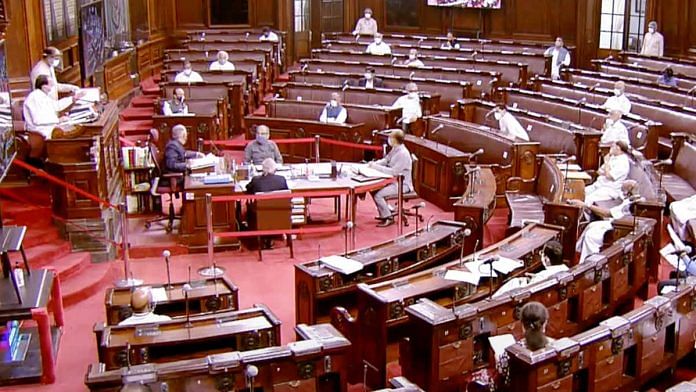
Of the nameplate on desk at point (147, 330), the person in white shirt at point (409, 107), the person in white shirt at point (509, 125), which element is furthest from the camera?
the person in white shirt at point (409, 107)

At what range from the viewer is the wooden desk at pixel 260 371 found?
550 cm

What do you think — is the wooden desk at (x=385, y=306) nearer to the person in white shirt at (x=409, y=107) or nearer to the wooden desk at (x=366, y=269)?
the wooden desk at (x=366, y=269)

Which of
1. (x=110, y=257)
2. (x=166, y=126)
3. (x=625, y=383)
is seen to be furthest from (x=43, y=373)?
(x=166, y=126)

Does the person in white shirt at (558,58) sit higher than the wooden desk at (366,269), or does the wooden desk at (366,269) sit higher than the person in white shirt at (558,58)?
the person in white shirt at (558,58)

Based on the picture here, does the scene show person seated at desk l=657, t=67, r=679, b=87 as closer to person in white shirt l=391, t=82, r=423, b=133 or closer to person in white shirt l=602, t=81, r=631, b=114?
person in white shirt l=602, t=81, r=631, b=114

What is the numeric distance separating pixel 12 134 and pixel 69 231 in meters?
1.36

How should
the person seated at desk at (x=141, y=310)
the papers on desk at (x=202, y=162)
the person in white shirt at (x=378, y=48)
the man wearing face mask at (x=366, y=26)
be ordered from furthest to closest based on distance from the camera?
the man wearing face mask at (x=366, y=26) < the person in white shirt at (x=378, y=48) < the papers on desk at (x=202, y=162) < the person seated at desk at (x=141, y=310)

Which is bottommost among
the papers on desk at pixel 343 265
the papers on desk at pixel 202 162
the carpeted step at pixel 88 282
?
the carpeted step at pixel 88 282

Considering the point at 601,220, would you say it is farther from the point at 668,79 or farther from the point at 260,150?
the point at 668,79

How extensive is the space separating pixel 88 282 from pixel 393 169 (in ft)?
13.0

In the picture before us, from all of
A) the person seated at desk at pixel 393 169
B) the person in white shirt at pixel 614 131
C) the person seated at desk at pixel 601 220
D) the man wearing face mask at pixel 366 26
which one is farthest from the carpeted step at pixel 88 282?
the man wearing face mask at pixel 366 26

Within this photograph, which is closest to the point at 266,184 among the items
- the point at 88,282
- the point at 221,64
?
the point at 88,282

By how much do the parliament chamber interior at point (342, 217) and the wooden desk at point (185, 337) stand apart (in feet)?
0.06

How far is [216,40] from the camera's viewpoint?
2073 centimetres
